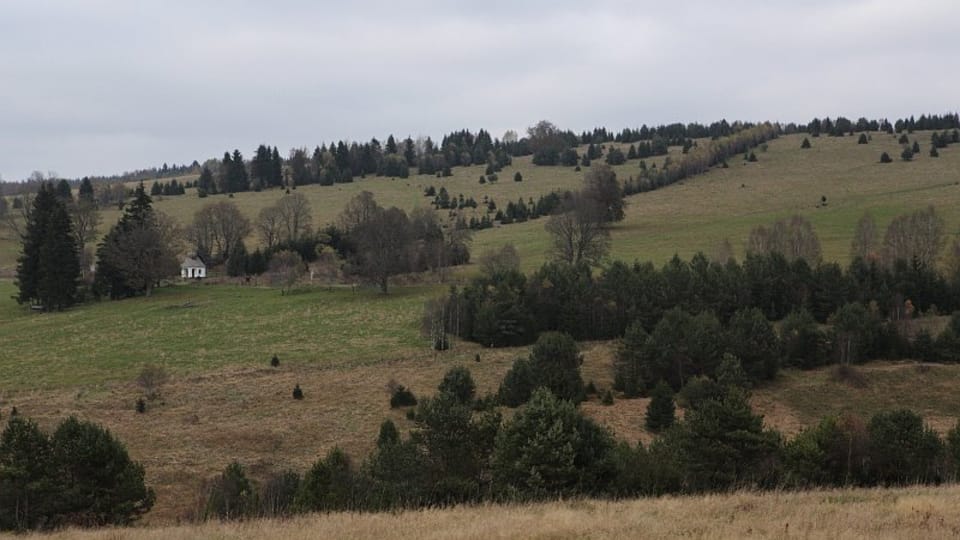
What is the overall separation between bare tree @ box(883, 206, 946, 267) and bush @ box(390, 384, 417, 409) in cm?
4809

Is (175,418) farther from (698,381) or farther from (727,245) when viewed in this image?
(727,245)

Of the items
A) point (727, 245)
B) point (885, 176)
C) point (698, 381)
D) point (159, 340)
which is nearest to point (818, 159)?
point (885, 176)

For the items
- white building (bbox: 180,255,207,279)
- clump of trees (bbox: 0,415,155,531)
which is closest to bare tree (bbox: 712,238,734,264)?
clump of trees (bbox: 0,415,155,531)

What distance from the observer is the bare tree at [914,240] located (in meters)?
64.7

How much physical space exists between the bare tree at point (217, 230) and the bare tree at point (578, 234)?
42614mm

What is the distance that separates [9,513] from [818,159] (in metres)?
152

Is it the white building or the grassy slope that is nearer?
the grassy slope

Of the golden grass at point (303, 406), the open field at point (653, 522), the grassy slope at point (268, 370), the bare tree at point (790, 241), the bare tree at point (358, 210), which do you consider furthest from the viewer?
the bare tree at point (358, 210)

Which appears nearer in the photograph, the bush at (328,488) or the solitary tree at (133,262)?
the bush at (328,488)

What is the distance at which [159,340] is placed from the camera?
5403 centimetres

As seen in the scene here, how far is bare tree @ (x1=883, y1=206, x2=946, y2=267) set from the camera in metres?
64.7

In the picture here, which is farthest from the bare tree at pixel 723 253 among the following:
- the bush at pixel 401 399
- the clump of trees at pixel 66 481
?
the clump of trees at pixel 66 481

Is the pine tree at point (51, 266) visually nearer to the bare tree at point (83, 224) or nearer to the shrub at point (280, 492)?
the bare tree at point (83, 224)

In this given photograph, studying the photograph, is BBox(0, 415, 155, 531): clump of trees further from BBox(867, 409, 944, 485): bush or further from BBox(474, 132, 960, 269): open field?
BBox(474, 132, 960, 269): open field
